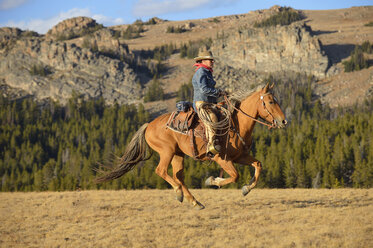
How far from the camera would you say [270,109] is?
1256 cm

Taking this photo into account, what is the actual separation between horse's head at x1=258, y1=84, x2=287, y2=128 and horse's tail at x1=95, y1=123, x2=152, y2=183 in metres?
4.21

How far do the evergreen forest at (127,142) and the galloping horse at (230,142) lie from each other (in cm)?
315

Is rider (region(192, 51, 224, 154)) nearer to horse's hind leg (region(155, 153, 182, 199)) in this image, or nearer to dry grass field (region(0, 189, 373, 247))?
horse's hind leg (region(155, 153, 182, 199))

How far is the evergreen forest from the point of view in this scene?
8388 cm

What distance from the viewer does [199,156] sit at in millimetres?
13242

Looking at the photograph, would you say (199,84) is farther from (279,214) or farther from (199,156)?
(279,214)

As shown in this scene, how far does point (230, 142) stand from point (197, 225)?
9.93 ft

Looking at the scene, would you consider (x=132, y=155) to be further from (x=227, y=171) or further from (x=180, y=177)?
(x=227, y=171)

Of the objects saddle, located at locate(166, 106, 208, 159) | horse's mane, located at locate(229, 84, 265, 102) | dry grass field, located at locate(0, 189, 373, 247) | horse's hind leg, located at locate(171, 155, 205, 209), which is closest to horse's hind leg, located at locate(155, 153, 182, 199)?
horse's hind leg, located at locate(171, 155, 205, 209)

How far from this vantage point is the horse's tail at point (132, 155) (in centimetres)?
1464

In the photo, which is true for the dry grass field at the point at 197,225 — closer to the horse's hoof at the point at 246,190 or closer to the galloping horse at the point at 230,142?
the horse's hoof at the point at 246,190

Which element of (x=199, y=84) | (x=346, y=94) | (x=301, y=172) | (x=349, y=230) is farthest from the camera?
(x=346, y=94)

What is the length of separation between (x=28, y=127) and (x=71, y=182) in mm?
89591

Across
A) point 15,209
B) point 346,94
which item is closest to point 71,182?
point 15,209
